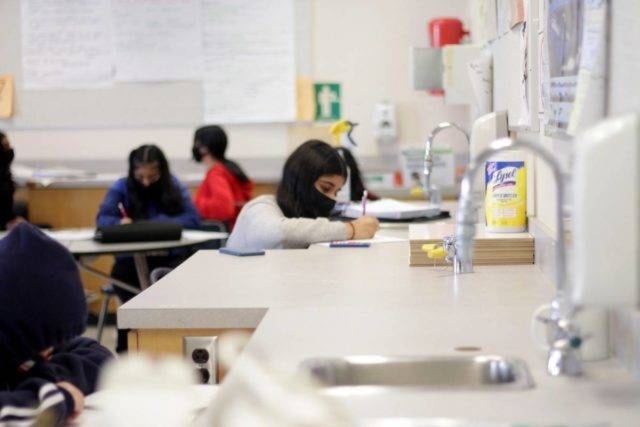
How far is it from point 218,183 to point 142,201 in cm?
63

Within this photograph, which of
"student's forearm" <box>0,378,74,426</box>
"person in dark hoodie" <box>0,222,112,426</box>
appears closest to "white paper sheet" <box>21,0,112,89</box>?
"person in dark hoodie" <box>0,222,112,426</box>

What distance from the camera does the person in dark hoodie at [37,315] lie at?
1860 mm

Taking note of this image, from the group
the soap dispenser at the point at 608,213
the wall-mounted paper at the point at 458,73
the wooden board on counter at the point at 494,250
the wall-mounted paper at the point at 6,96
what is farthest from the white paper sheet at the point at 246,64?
the soap dispenser at the point at 608,213

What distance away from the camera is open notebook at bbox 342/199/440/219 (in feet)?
13.7

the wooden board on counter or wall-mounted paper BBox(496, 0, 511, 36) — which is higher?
wall-mounted paper BBox(496, 0, 511, 36)

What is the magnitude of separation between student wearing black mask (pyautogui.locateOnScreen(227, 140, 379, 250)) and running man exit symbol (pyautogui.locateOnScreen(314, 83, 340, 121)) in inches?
110

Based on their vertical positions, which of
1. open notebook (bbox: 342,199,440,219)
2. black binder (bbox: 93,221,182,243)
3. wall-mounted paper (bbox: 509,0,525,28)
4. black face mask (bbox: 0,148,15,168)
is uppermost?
wall-mounted paper (bbox: 509,0,525,28)

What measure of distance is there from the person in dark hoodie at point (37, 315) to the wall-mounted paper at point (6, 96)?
517 cm

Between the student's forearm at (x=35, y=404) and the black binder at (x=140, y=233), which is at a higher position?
the student's forearm at (x=35, y=404)

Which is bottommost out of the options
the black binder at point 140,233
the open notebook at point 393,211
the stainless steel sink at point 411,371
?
the black binder at point 140,233

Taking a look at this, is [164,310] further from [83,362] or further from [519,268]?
[519,268]

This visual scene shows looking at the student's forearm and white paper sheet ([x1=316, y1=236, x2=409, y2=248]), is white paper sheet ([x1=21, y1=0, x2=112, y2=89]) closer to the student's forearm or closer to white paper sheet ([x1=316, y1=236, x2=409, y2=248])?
white paper sheet ([x1=316, y1=236, x2=409, y2=248])

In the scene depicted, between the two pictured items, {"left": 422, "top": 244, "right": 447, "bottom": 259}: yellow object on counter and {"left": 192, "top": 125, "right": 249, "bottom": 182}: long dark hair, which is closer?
{"left": 422, "top": 244, "right": 447, "bottom": 259}: yellow object on counter

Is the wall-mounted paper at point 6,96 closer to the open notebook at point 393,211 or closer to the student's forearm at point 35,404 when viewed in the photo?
the open notebook at point 393,211
